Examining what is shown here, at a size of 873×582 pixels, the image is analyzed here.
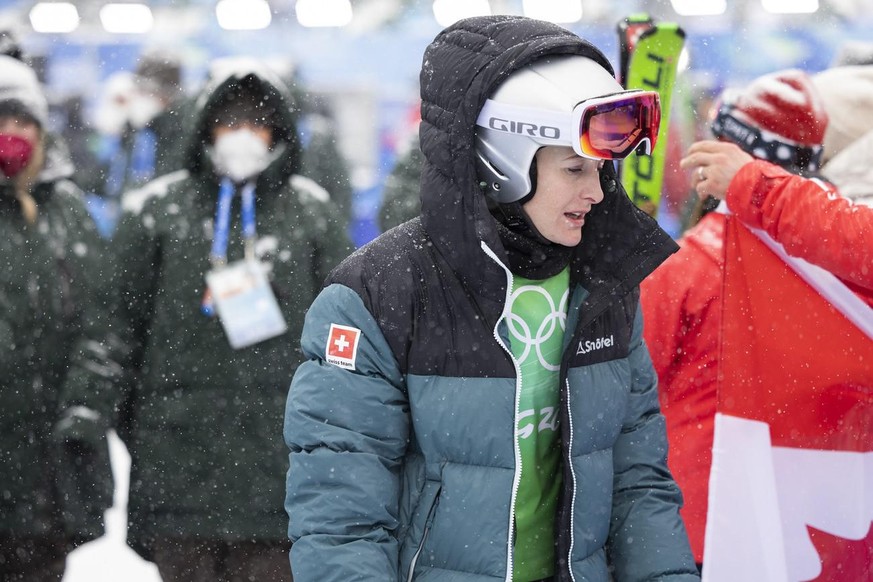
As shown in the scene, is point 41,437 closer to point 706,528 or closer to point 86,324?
point 86,324

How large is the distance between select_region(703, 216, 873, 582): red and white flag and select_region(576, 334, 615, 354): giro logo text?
2.93 ft

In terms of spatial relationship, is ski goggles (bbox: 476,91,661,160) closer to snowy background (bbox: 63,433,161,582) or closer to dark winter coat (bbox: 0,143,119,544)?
dark winter coat (bbox: 0,143,119,544)

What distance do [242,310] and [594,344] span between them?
92.3 inches

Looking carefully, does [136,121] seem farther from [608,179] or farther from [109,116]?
[608,179]

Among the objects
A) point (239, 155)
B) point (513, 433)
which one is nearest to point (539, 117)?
point (513, 433)

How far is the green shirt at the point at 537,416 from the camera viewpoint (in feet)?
5.73

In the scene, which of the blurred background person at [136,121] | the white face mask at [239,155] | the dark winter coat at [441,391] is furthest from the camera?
the blurred background person at [136,121]

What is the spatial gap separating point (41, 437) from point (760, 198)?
9.44 feet

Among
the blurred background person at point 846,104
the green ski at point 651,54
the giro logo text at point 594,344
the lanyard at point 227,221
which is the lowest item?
the lanyard at point 227,221

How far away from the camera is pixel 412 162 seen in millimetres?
4469

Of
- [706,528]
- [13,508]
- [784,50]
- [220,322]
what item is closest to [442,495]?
[706,528]

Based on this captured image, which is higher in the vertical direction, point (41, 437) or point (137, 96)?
point (137, 96)

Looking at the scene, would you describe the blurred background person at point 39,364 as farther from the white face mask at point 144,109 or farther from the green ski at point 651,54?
the green ski at point 651,54

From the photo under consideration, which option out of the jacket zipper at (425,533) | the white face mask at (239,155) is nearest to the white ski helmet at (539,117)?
the jacket zipper at (425,533)
